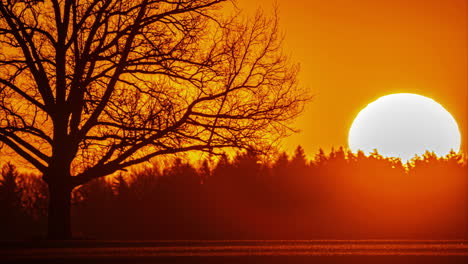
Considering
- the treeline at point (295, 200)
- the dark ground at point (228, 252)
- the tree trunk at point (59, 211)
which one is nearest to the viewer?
the dark ground at point (228, 252)

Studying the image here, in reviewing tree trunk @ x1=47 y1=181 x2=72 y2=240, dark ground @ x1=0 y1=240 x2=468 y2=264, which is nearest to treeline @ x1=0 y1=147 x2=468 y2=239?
tree trunk @ x1=47 y1=181 x2=72 y2=240

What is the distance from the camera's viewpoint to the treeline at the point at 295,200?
1108 inches

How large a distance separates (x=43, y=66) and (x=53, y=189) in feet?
10.1

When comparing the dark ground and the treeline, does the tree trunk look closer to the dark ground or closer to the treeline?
the dark ground

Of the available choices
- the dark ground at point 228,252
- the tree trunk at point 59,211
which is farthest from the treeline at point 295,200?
the dark ground at point 228,252

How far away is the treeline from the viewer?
2814 centimetres

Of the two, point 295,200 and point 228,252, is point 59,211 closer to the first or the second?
point 228,252

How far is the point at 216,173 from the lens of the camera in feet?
107

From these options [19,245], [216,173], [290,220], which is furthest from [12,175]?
[19,245]

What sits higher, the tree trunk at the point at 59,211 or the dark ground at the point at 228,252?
the tree trunk at the point at 59,211

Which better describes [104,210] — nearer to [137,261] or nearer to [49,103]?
[49,103]

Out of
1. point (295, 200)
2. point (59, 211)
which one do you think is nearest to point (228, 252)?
point (59, 211)

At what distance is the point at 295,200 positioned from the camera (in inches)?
1216

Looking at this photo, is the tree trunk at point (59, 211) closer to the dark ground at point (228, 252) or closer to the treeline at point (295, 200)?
the dark ground at point (228, 252)
